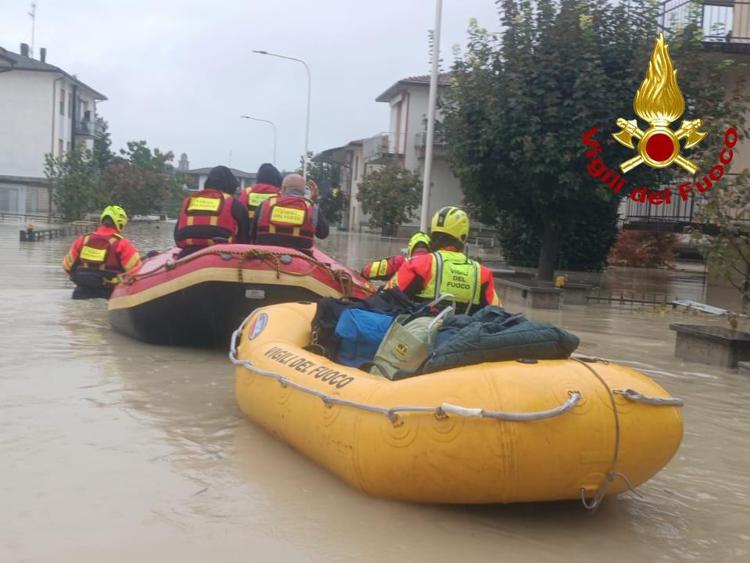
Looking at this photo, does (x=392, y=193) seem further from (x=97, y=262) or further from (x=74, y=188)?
(x=97, y=262)

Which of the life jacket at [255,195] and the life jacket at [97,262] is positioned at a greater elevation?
the life jacket at [255,195]

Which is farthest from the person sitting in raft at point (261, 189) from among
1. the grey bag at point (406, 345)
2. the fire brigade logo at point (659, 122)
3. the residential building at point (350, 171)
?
the residential building at point (350, 171)

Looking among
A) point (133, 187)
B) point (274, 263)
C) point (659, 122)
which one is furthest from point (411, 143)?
point (274, 263)

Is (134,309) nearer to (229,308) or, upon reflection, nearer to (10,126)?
(229,308)

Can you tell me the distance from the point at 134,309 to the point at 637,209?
1778 centimetres

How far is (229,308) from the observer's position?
29.6 ft

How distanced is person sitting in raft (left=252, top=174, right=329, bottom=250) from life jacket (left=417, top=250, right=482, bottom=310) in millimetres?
3242

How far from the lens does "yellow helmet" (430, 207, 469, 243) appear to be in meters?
6.44

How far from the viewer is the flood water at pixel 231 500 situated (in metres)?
4.26

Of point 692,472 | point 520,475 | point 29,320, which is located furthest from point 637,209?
point 520,475

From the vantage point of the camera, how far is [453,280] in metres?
6.34

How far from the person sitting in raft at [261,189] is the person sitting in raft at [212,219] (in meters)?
0.46

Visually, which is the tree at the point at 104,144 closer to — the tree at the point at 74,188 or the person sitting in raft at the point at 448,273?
the tree at the point at 74,188

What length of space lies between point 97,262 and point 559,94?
8587 mm
